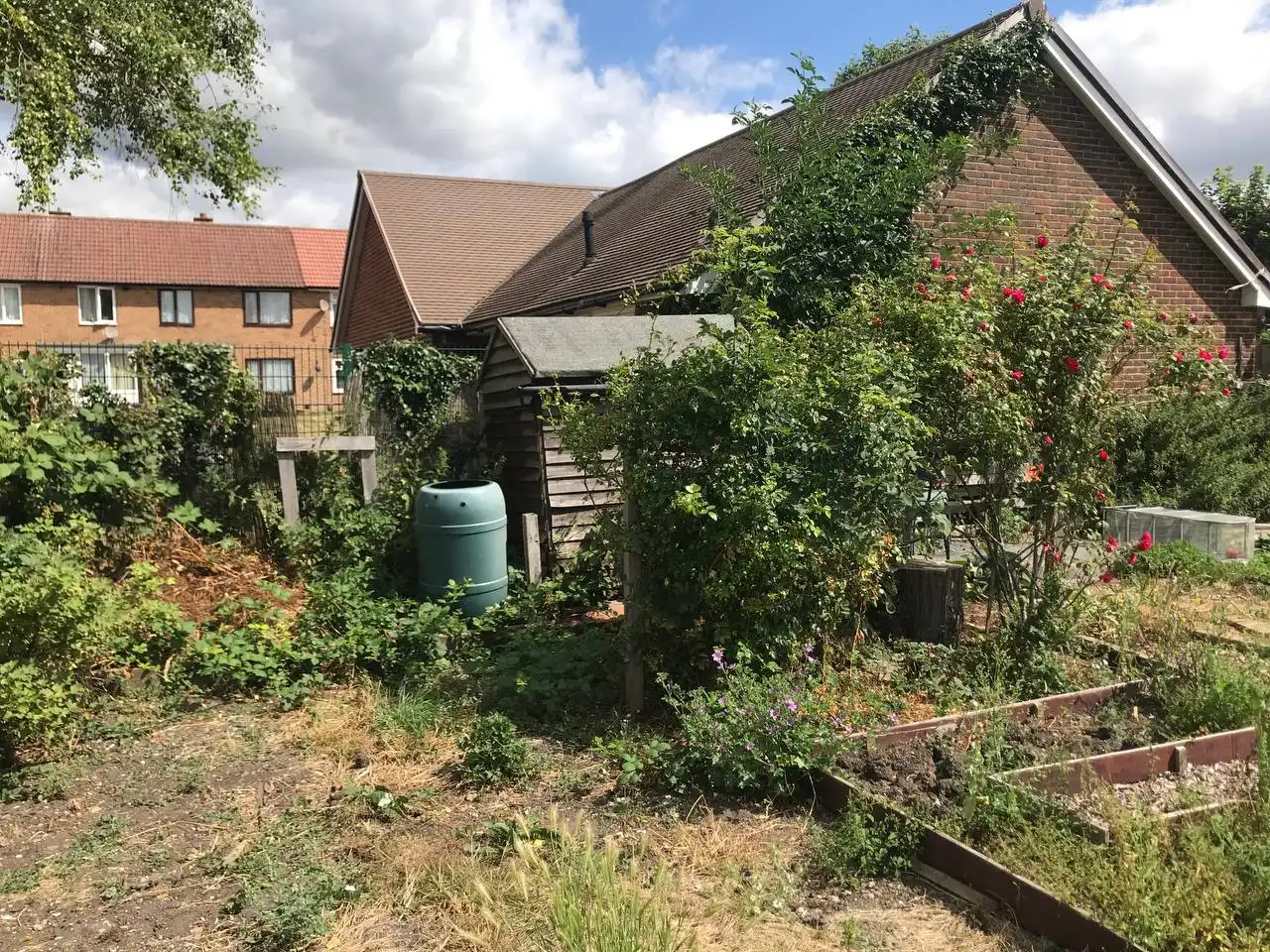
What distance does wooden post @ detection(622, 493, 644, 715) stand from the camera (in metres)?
5.81

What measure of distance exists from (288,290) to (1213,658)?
40.7 m

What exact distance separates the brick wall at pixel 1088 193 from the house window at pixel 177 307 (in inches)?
1413

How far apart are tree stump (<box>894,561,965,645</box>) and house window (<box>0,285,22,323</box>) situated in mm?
41457

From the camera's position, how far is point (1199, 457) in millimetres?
10969

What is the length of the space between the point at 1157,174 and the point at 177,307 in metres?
37.7

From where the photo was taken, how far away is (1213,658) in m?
5.27

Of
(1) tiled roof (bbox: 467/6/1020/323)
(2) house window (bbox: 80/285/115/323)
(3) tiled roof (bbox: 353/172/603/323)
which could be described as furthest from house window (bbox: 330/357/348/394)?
(2) house window (bbox: 80/285/115/323)

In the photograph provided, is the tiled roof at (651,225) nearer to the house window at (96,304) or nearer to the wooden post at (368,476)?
the wooden post at (368,476)

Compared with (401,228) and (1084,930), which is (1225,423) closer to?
(1084,930)

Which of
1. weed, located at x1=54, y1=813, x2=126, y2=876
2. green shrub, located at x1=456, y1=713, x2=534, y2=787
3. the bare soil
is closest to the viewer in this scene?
weed, located at x1=54, y1=813, x2=126, y2=876

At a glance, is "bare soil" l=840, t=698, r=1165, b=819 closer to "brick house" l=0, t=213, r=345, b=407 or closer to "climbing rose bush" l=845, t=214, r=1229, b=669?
"climbing rose bush" l=845, t=214, r=1229, b=669

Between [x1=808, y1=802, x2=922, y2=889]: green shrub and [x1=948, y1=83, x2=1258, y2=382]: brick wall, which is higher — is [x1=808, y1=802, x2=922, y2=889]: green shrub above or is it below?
below

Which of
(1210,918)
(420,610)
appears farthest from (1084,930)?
(420,610)

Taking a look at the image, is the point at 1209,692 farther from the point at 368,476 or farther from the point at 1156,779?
the point at 368,476
